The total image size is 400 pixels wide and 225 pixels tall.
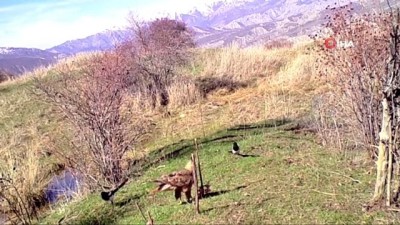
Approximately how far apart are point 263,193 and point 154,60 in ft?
47.6

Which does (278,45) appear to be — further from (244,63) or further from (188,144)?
(188,144)

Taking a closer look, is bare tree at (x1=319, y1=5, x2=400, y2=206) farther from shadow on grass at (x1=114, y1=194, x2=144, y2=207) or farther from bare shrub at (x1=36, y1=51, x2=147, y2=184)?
bare shrub at (x1=36, y1=51, x2=147, y2=184)

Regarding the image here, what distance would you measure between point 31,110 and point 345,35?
1575 centimetres

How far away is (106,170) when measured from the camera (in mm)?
9102

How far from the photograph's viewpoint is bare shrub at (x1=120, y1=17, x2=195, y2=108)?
61.1 ft

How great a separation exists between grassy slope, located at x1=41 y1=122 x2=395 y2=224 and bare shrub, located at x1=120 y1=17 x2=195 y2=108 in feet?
30.3

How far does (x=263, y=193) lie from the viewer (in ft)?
20.6

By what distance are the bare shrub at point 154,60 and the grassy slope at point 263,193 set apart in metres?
9.23

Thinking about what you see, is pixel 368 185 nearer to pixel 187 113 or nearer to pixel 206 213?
pixel 206 213

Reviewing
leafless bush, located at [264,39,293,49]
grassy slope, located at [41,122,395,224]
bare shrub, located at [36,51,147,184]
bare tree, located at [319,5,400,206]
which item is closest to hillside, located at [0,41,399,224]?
grassy slope, located at [41,122,395,224]

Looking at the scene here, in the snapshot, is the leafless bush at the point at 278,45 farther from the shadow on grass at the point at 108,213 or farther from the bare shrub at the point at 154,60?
the shadow on grass at the point at 108,213

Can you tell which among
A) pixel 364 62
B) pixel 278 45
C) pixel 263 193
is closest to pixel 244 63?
pixel 278 45

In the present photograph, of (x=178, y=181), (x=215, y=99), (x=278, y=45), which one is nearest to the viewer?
(x=178, y=181)

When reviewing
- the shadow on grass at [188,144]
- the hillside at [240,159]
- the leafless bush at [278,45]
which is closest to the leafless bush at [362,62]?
the hillside at [240,159]
